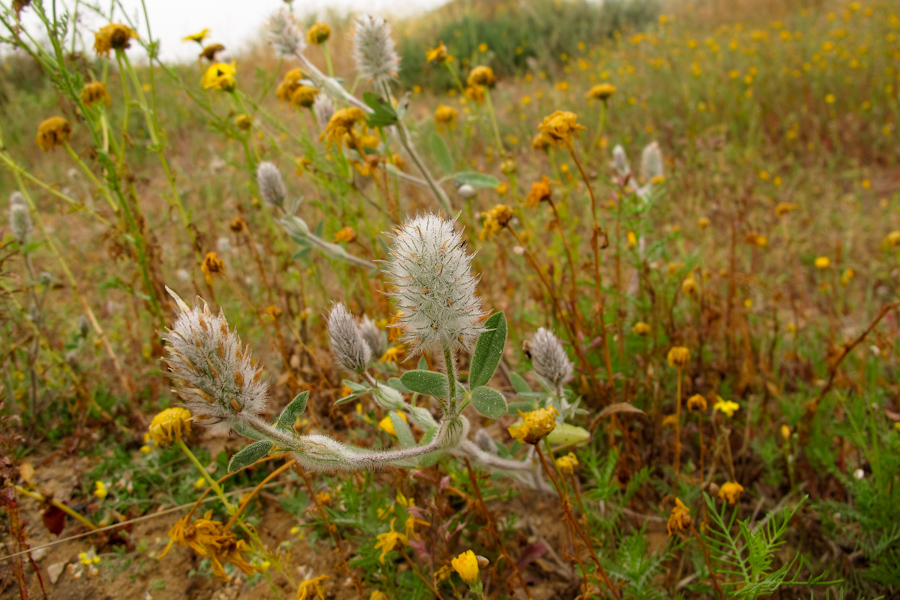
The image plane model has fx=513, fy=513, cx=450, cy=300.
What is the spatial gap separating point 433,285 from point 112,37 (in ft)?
6.53

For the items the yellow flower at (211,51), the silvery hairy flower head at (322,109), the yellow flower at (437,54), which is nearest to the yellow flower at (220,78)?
the yellow flower at (211,51)

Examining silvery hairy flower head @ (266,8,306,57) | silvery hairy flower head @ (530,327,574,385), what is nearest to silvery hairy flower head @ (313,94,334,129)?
silvery hairy flower head @ (266,8,306,57)

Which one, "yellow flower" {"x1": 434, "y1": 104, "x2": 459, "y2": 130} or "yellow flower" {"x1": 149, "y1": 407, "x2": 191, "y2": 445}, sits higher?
"yellow flower" {"x1": 434, "y1": 104, "x2": 459, "y2": 130}

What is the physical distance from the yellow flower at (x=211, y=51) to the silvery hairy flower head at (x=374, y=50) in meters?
0.75

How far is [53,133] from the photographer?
2.13 metres

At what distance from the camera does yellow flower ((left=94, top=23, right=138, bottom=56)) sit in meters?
2.01

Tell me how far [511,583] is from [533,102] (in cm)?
700

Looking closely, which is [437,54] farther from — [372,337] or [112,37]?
[372,337]

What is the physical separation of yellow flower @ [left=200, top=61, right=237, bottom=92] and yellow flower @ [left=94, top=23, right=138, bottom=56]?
0.96 feet

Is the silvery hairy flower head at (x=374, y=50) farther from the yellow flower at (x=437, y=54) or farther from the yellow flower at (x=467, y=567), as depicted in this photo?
the yellow flower at (x=467, y=567)

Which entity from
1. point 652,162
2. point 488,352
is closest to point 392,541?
point 488,352

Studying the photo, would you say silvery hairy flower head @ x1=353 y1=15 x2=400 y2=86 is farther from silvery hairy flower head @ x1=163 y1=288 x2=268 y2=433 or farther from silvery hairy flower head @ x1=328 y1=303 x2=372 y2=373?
silvery hairy flower head @ x1=163 y1=288 x2=268 y2=433

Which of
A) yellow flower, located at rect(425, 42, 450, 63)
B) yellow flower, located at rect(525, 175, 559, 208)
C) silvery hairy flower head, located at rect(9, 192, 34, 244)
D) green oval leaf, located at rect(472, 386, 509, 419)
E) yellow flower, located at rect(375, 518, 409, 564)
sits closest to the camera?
green oval leaf, located at rect(472, 386, 509, 419)

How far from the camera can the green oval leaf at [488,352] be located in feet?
3.26
